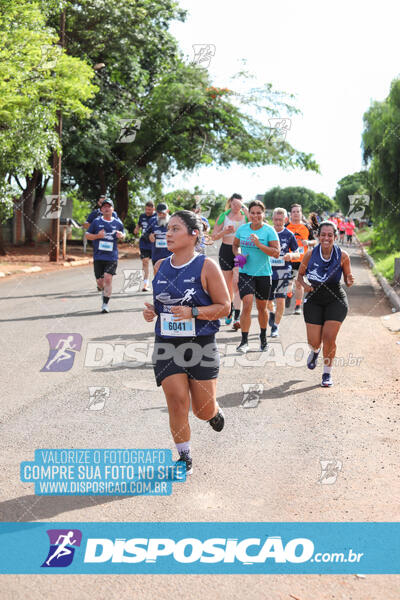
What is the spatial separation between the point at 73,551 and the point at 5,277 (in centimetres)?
1724

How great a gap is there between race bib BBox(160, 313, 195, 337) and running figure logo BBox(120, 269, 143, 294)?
1190 cm

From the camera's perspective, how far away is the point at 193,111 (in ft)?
108

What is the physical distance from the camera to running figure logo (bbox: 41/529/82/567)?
3.74 meters

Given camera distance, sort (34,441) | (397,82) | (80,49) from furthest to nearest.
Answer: (80,49) < (397,82) < (34,441)

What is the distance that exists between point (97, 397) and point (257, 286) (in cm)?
316

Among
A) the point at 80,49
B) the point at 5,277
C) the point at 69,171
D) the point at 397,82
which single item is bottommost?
the point at 5,277

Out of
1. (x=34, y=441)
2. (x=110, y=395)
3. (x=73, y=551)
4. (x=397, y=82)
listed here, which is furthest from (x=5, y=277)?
(x=73, y=551)

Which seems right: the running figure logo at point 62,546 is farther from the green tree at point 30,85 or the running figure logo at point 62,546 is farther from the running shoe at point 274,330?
the green tree at point 30,85

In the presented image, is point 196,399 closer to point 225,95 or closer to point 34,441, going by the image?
point 34,441

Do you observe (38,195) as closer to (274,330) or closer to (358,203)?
(358,203)

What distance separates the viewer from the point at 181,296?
4.91 m

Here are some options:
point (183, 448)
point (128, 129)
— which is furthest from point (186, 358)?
point (128, 129)

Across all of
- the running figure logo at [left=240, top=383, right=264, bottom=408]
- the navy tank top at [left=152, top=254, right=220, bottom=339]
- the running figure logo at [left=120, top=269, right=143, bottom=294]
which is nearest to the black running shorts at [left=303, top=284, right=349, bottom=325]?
the running figure logo at [left=240, top=383, right=264, bottom=408]

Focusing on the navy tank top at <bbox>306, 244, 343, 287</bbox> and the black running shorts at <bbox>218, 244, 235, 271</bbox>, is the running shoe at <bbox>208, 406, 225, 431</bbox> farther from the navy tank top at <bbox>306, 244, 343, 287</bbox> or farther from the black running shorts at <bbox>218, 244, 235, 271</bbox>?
the black running shorts at <bbox>218, 244, 235, 271</bbox>
